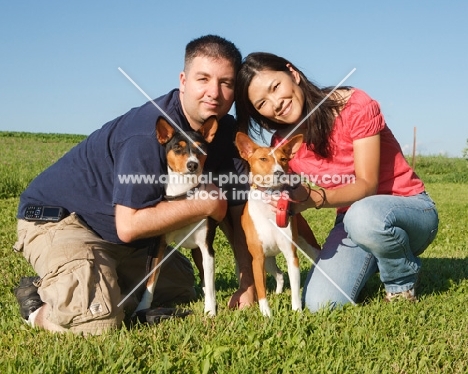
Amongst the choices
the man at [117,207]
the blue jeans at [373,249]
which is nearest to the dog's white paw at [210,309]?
the man at [117,207]

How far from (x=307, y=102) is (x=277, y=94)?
0.28 m

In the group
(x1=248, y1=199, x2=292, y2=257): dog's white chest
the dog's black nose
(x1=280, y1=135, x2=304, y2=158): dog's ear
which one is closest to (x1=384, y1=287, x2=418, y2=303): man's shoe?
(x1=248, y1=199, x2=292, y2=257): dog's white chest

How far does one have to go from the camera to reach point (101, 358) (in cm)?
296

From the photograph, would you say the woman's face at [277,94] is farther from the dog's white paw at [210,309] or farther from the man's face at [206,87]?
the dog's white paw at [210,309]

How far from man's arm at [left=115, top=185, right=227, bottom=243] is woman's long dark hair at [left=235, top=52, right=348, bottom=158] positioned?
2.97 ft

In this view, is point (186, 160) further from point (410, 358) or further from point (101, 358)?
point (410, 358)

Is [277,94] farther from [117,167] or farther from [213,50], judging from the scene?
[117,167]

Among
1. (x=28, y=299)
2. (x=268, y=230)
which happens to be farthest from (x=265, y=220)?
A: (x=28, y=299)

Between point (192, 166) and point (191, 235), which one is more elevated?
point (192, 166)

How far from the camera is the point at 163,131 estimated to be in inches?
151

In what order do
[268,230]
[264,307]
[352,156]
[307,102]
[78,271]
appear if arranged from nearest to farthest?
[78,271] → [264,307] → [268,230] → [307,102] → [352,156]

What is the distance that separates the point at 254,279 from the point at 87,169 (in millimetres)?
1562

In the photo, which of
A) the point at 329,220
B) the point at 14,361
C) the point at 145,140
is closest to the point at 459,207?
the point at 329,220

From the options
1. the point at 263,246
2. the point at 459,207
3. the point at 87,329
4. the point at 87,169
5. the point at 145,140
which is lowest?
the point at 459,207
